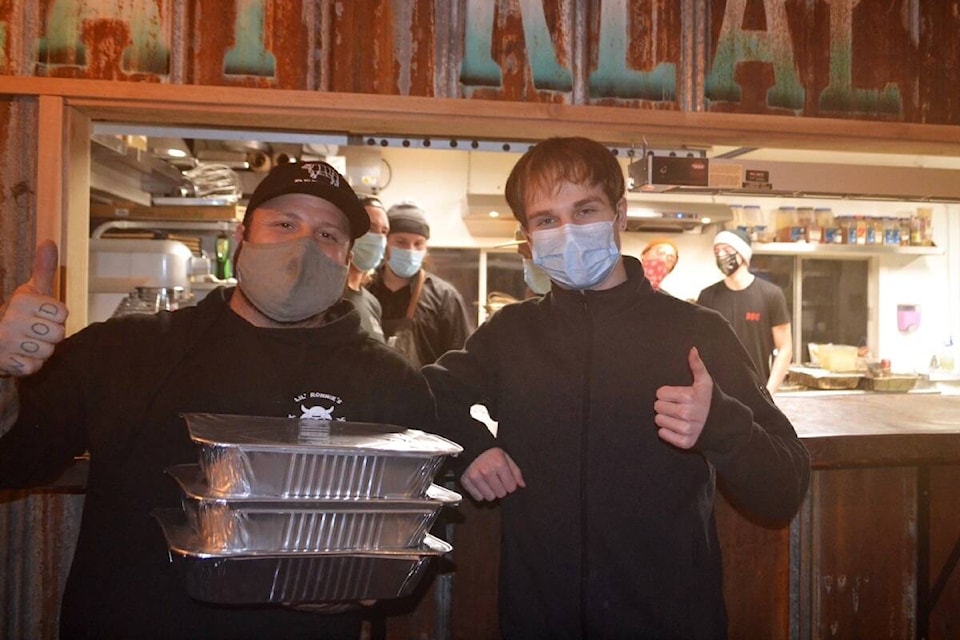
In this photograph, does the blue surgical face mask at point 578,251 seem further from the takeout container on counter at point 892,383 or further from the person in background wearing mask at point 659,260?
the takeout container on counter at point 892,383

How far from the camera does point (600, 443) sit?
1463mm

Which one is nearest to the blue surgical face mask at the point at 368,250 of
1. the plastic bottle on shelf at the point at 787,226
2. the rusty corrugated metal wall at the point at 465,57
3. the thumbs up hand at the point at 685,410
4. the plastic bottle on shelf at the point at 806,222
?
the rusty corrugated metal wall at the point at 465,57

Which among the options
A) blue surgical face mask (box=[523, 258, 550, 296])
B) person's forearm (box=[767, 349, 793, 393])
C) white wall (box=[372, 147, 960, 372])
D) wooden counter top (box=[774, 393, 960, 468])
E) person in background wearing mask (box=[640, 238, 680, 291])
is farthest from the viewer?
white wall (box=[372, 147, 960, 372])

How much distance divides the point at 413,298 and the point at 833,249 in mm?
4777

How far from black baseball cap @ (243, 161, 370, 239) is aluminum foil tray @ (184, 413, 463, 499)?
52 centimetres

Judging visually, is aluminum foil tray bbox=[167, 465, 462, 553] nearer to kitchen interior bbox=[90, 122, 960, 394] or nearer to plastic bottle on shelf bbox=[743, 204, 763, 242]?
kitchen interior bbox=[90, 122, 960, 394]

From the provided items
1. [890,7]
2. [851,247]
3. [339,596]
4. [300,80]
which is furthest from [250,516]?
[851,247]

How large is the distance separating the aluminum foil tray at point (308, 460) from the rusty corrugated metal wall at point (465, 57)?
0.94 meters

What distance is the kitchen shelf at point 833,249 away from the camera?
652 centimetres

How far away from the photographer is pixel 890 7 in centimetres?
229

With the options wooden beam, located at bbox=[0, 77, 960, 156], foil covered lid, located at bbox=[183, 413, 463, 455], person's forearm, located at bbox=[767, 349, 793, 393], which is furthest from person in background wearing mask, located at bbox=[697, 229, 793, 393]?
foil covered lid, located at bbox=[183, 413, 463, 455]

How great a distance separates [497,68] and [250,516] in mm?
1538

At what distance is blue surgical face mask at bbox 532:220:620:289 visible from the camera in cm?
154

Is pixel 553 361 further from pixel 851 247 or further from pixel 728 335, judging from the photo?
pixel 851 247
